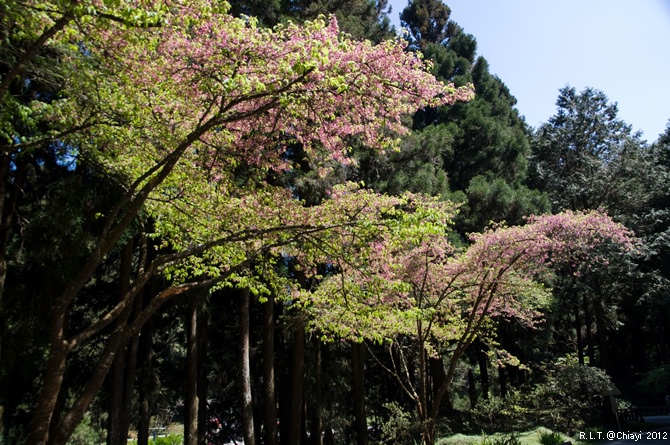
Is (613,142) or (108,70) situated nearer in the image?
(108,70)

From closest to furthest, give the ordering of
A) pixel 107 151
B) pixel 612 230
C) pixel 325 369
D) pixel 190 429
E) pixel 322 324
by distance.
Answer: pixel 107 151 → pixel 322 324 → pixel 612 230 → pixel 190 429 → pixel 325 369

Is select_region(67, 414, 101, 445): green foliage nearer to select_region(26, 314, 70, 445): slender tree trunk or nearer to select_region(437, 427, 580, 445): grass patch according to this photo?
select_region(437, 427, 580, 445): grass patch

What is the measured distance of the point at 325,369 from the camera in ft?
51.7

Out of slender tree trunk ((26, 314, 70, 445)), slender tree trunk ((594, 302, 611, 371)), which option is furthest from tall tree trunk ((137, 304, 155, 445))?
slender tree trunk ((594, 302, 611, 371))

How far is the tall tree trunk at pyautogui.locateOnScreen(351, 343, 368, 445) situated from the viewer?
1346cm

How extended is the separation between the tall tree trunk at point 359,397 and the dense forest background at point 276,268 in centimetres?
6

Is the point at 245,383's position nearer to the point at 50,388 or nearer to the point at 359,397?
the point at 359,397

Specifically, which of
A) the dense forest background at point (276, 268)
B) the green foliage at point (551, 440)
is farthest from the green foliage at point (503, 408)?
the green foliage at point (551, 440)

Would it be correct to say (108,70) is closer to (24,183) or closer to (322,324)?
(322,324)

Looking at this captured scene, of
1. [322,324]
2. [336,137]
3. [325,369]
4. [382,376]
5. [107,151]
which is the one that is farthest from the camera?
[382,376]

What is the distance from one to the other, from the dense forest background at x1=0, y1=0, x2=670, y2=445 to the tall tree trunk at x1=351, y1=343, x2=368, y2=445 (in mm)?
56

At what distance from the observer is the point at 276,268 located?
37.8 feet

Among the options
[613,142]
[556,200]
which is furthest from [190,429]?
[613,142]

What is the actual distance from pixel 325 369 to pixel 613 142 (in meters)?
17.4
